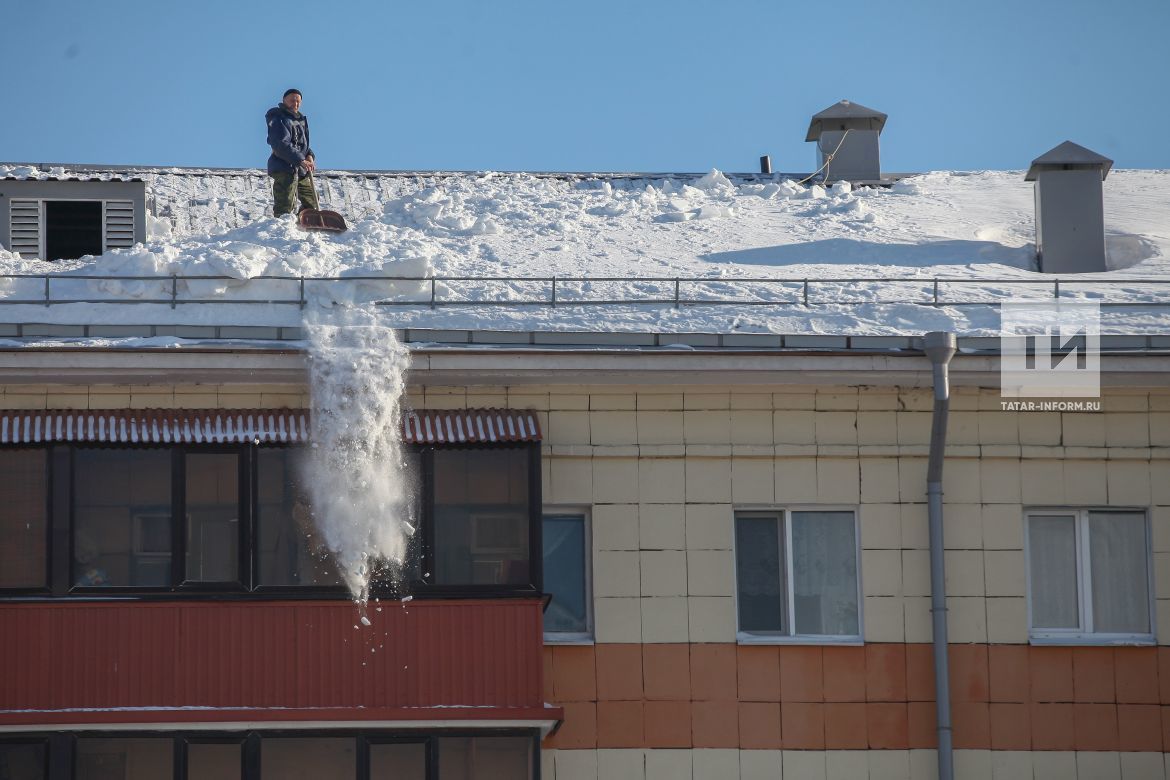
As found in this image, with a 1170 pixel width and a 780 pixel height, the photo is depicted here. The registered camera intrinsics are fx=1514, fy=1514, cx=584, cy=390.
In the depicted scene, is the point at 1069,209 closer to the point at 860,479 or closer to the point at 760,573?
the point at 860,479

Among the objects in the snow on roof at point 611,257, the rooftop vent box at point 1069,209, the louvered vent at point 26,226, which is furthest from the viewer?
the louvered vent at point 26,226

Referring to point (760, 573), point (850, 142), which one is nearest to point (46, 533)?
point (760, 573)

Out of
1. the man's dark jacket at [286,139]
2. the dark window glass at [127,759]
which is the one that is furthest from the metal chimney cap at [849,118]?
the dark window glass at [127,759]

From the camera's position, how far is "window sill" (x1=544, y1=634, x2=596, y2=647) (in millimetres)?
12500

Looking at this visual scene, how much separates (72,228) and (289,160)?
95.3 inches

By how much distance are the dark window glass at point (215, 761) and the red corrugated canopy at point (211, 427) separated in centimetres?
239

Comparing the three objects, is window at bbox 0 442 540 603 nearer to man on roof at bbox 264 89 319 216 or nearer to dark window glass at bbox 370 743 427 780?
dark window glass at bbox 370 743 427 780

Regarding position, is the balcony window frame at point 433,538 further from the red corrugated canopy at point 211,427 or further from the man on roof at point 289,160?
the man on roof at point 289,160

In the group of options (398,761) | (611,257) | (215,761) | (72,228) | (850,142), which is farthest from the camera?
(850,142)

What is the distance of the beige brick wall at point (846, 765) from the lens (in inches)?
486

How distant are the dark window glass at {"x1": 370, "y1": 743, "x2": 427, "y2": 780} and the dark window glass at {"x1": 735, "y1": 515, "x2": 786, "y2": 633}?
9.48 feet

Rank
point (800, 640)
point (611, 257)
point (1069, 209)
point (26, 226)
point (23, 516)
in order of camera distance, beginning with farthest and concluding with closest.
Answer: point (26, 226) → point (1069, 209) → point (611, 257) → point (800, 640) → point (23, 516)

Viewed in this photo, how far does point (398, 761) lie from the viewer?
39.1 ft

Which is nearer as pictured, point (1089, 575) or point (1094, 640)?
point (1094, 640)
